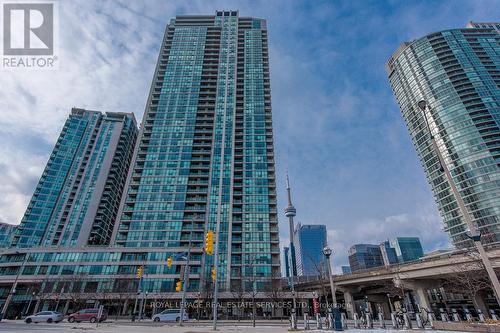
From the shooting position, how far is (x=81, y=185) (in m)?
103

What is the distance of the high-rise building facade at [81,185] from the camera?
92250mm

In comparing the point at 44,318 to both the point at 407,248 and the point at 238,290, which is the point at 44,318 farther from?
the point at 407,248

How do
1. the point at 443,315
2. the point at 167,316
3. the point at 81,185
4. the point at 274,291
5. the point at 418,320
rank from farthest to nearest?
the point at 81,185 < the point at 274,291 < the point at 167,316 < the point at 418,320 < the point at 443,315

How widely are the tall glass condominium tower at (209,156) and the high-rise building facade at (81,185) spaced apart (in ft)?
96.9

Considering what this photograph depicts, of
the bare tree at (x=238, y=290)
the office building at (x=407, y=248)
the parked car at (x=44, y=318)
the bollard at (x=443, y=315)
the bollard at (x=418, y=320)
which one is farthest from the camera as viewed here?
the office building at (x=407, y=248)

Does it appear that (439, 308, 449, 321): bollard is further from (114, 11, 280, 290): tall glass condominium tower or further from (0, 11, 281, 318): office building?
(114, 11, 280, 290): tall glass condominium tower

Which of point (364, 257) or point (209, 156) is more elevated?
point (209, 156)

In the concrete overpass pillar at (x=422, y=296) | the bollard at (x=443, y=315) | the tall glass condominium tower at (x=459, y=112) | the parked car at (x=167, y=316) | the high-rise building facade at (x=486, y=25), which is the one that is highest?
the high-rise building facade at (x=486, y=25)

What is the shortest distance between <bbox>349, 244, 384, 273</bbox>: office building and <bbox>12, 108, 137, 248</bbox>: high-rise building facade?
478 feet

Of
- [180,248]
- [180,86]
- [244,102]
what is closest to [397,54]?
[244,102]

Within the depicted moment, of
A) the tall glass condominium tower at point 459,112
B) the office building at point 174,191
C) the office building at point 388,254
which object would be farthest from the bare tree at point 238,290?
the office building at point 388,254

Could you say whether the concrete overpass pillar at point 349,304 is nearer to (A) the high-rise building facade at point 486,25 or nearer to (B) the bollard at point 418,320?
(B) the bollard at point 418,320

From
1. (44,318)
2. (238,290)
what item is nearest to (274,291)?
(238,290)

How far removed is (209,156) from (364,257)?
13817 cm
